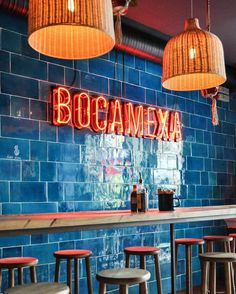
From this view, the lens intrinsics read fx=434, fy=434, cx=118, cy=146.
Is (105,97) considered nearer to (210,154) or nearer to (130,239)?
(130,239)

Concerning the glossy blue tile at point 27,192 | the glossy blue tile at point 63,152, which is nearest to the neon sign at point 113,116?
the glossy blue tile at point 63,152

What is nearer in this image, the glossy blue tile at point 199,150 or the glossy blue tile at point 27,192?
the glossy blue tile at point 27,192

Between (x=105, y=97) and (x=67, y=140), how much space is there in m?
0.82

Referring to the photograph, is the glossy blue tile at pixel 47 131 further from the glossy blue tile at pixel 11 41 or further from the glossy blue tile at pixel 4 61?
the glossy blue tile at pixel 11 41

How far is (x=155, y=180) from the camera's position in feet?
18.6

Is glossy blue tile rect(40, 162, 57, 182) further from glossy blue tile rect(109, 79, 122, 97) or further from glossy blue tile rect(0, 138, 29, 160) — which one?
glossy blue tile rect(109, 79, 122, 97)

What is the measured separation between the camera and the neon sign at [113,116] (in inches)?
178

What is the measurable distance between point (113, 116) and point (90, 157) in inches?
23.6

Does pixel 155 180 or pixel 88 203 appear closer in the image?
pixel 88 203

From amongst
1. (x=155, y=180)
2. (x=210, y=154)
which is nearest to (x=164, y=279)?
(x=155, y=180)

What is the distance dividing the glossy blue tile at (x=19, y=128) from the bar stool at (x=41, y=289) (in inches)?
77.5

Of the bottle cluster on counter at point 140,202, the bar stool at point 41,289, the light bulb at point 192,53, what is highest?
the light bulb at point 192,53

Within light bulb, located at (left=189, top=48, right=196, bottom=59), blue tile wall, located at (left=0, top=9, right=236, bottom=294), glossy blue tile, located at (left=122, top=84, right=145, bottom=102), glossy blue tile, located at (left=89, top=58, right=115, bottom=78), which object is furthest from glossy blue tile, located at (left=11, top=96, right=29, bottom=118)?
light bulb, located at (left=189, top=48, right=196, bottom=59)

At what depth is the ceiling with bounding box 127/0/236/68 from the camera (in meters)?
4.67
